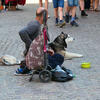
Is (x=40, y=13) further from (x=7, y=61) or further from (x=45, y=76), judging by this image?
(x=7, y=61)

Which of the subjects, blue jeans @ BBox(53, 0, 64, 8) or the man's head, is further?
blue jeans @ BBox(53, 0, 64, 8)

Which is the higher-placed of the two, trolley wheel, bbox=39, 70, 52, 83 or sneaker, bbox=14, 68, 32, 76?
trolley wheel, bbox=39, 70, 52, 83

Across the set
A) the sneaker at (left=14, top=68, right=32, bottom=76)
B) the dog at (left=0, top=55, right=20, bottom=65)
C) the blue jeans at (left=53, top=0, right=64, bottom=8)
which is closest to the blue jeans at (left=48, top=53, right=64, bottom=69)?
the sneaker at (left=14, top=68, right=32, bottom=76)

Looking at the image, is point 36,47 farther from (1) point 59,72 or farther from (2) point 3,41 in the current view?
(2) point 3,41

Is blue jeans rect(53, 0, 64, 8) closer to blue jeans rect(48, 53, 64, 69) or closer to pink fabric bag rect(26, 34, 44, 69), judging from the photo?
blue jeans rect(48, 53, 64, 69)

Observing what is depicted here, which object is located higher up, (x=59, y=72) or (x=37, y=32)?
(x=37, y=32)

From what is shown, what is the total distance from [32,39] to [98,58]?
6.42 ft

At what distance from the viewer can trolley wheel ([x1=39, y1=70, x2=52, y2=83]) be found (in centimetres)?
610

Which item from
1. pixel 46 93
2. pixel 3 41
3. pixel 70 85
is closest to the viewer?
pixel 46 93

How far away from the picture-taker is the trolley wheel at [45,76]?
20.0 ft

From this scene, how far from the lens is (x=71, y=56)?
8.04m

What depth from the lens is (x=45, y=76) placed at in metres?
6.13

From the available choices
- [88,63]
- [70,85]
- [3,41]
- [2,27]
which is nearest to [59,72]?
[70,85]

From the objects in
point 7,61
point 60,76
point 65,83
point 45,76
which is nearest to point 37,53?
point 45,76
